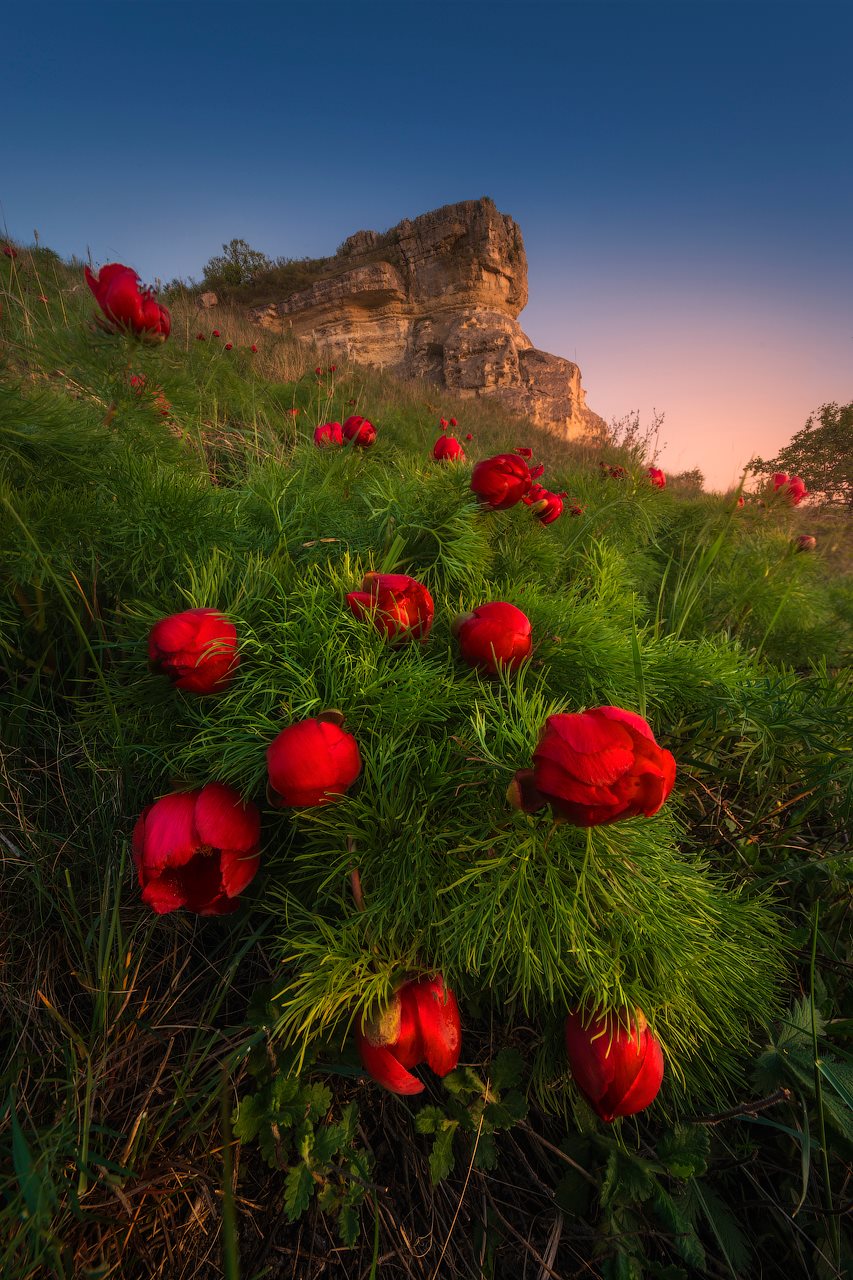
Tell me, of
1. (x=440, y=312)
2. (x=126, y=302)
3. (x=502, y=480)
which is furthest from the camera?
(x=440, y=312)

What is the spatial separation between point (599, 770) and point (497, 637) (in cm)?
25

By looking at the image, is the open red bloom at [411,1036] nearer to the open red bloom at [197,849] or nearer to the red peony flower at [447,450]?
the open red bloom at [197,849]

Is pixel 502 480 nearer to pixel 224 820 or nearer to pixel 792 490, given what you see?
pixel 224 820

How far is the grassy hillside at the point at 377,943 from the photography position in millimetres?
572

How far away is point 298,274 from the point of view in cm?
1661

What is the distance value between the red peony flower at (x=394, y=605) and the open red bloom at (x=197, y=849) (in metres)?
0.29

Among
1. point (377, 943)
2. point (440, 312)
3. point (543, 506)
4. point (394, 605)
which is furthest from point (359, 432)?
point (440, 312)

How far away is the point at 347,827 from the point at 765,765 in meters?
0.85

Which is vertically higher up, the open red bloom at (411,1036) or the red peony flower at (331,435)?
the red peony flower at (331,435)

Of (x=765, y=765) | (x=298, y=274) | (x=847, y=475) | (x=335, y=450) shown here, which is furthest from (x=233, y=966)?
(x=298, y=274)

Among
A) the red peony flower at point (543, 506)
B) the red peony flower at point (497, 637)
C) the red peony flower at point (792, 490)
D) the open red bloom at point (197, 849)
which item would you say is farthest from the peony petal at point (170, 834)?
the red peony flower at point (792, 490)

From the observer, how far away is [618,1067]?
0.56 meters

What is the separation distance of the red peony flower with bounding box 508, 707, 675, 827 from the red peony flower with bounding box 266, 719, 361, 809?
21 centimetres

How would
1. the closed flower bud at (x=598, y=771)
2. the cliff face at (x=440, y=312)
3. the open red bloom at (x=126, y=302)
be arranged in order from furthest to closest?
the cliff face at (x=440, y=312) < the open red bloom at (x=126, y=302) < the closed flower bud at (x=598, y=771)
